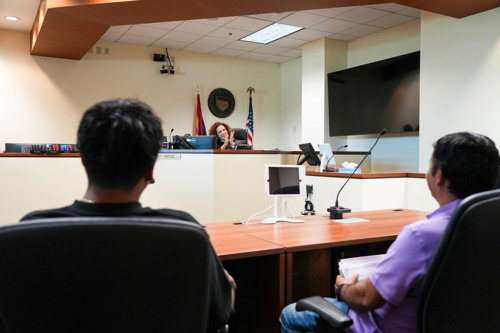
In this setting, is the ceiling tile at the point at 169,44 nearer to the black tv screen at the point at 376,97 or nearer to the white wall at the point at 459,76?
the black tv screen at the point at 376,97

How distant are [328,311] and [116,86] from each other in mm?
6311

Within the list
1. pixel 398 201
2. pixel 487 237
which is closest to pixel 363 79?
pixel 398 201

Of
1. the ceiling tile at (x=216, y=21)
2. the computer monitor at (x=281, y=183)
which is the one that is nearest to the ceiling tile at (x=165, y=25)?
the ceiling tile at (x=216, y=21)

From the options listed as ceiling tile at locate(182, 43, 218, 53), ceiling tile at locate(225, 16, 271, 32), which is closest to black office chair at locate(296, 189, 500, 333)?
ceiling tile at locate(225, 16, 271, 32)

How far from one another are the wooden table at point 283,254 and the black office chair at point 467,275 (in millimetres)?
701

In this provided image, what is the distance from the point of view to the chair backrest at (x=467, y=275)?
1.01m

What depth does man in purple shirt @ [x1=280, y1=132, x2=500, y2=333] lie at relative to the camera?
3.78 feet

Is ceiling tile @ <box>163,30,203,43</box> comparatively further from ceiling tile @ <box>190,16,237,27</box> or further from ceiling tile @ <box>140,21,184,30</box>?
ceiling tile @ <box>190,16,237,27</box>

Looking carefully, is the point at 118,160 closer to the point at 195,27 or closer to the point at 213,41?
the point at 195,27

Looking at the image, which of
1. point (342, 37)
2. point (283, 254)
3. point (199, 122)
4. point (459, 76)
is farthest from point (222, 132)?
point (283, 254)

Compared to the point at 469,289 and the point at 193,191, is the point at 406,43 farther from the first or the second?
the point at 469,289

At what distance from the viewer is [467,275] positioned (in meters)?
1.04

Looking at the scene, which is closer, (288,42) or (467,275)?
(467,275)

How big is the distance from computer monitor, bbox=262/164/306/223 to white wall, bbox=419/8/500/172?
278 centimetres
